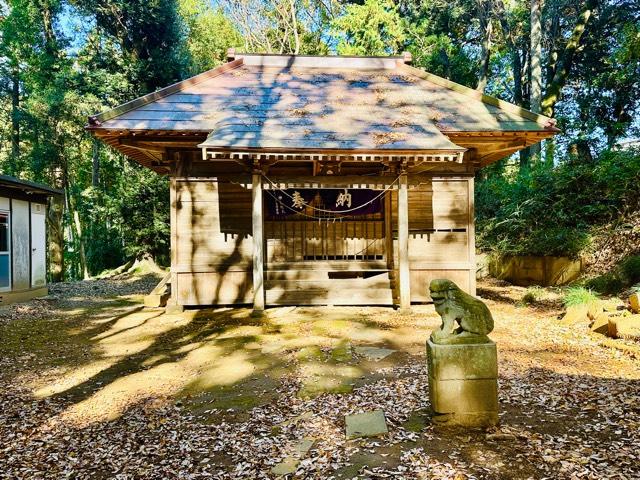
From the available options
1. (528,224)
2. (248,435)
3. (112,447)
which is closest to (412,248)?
(528,224)

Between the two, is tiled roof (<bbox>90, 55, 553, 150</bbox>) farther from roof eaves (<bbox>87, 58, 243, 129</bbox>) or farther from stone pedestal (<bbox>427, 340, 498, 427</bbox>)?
stone pedestal (<bbox>427, 340, 498, 427</bbox>)

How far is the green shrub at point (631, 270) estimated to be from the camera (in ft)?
26.3

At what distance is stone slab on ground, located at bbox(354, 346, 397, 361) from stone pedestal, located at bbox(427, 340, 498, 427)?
209cm

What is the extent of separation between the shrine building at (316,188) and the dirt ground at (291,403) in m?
1.30

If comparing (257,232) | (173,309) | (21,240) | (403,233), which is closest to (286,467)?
(257,232)

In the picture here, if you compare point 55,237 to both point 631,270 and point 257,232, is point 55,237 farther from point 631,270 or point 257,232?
point 631,270

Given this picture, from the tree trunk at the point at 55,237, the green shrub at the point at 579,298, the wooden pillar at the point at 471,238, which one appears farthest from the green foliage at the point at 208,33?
the green shrub at the point at 579,298

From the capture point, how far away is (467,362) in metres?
3.34

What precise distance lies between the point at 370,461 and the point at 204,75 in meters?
9.09

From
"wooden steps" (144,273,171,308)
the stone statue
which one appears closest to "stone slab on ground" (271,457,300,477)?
the stone statue

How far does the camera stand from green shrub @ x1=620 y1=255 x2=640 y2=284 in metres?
8.03

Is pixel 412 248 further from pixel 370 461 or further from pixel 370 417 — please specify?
pixel 370 461

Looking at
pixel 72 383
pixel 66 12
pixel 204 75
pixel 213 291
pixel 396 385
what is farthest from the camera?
pixel 66 12

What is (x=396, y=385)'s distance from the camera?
4406 mm
